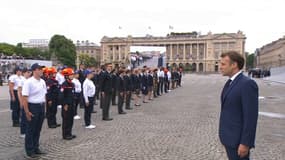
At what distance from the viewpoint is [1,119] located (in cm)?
1298

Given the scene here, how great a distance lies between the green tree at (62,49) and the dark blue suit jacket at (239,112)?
98.5 meters

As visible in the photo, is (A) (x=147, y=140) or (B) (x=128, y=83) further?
(B) (x=128, y=83)

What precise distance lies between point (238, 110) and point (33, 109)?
4959 millimetres

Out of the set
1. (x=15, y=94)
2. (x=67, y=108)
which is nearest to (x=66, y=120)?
(x=67, y=108)

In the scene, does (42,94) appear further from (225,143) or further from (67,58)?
(67,58)

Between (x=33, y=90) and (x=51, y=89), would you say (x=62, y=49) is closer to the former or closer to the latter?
(x=51, y=89)

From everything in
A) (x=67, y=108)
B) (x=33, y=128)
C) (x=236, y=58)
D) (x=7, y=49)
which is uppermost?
(x=7, y=49)

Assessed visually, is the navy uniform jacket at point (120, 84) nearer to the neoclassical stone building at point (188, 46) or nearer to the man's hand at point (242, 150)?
the man's hand at point (242, 150)

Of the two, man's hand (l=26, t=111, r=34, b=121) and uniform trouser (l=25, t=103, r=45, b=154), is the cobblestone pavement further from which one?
man's hand (l=26, t=111, r=34, b=121)

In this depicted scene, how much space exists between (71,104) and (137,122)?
336 cm

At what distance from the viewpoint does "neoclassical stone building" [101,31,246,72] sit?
504 ft

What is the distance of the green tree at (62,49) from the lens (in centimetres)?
10044

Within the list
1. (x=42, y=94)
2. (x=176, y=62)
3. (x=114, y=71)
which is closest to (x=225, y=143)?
(x=42, y=94)

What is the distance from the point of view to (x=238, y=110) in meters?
3.89
